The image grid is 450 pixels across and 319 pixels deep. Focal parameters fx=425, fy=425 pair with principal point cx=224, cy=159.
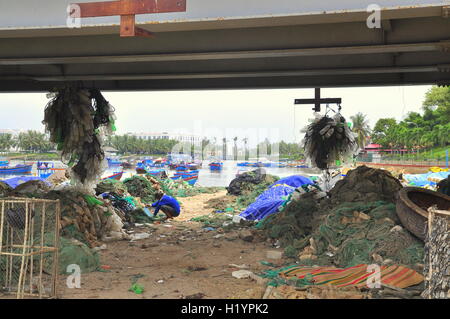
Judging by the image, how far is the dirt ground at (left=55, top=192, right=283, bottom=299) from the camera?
687 centimetres

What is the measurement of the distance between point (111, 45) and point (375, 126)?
71.5m

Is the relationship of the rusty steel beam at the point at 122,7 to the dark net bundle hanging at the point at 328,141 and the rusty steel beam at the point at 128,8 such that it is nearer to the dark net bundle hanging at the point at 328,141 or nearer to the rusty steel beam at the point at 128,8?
the rusty steel beam at the point at 128,8

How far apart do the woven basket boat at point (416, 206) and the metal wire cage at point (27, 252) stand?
555cm

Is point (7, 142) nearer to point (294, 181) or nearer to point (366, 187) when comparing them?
point (294, 181)

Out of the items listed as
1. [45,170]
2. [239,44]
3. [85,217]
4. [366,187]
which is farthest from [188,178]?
[239,44]

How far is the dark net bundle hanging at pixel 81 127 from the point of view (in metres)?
11.6

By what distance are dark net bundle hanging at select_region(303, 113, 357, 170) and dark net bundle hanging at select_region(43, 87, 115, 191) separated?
20.7 feet

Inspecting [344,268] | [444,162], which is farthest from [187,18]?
[444,162]

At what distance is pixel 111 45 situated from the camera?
9.13 meters

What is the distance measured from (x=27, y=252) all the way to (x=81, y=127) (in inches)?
186

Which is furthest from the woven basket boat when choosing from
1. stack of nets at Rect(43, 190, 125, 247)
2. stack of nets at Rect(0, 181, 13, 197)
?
stack of nets at Rect(0, 181, 13, 197)

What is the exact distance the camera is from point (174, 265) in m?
8.70

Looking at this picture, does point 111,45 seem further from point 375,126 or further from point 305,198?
point 375,126

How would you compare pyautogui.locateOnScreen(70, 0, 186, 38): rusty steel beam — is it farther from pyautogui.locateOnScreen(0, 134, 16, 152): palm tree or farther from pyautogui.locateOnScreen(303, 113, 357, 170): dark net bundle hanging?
pyautogui.locateOnScreen(0, 134, 16, 152): palm tree
